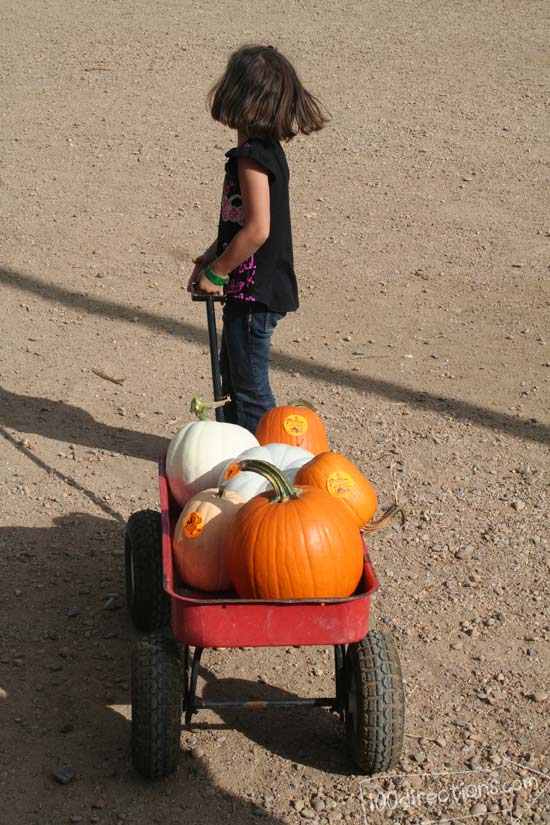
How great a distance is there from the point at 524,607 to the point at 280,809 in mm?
1463

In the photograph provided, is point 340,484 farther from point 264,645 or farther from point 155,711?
point 155,711

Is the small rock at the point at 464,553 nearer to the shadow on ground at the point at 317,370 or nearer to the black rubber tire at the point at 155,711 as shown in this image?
the shadow on ground at the point at 317,370

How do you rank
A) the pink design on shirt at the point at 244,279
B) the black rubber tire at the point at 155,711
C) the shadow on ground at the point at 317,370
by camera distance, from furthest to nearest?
the shadow on ground at the point at 317,370 → the pink design on shirt at the point at 244,279 → the black rubber tire at the point at 155,711

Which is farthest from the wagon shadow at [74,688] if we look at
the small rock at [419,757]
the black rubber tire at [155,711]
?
the small rock at [419,757]

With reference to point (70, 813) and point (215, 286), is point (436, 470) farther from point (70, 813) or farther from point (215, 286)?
point (70, 813)

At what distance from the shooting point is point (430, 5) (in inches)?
531

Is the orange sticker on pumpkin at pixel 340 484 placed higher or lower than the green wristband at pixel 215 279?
lower

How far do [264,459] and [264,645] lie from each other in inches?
26.8

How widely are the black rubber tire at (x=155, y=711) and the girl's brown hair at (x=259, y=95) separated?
6.66ft

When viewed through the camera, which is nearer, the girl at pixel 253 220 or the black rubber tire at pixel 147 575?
the black rubber tire at pixel 147 575

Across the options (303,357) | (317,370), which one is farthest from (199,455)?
(303,357)

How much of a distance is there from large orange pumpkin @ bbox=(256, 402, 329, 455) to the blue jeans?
74 cm

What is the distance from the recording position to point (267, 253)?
4457 millimetres

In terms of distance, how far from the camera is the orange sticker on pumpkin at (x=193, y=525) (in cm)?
322
